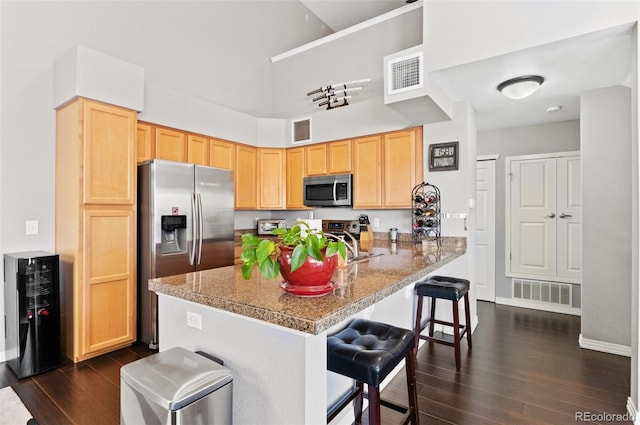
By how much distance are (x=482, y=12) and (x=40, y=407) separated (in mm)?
4150

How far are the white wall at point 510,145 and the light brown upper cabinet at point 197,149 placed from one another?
3.81 meters

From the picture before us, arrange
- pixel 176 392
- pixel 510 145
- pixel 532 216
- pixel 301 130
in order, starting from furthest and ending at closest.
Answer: pixel 301 130 → pixel 510 145 → pixel 532 216 → pixel 176 392

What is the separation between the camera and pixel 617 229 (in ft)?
9.91

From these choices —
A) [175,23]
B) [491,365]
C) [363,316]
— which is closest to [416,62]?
[363,316]

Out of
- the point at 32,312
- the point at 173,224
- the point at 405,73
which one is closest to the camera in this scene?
the point at 32,312

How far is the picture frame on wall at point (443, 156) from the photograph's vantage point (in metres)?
3.51

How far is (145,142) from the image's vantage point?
3500mm

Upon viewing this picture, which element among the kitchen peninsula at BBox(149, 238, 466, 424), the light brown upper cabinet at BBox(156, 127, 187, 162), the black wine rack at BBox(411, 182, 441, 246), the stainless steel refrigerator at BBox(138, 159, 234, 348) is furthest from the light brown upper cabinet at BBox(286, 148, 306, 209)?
the kitchen peninsula at BBox(149, 238, 466, 424)

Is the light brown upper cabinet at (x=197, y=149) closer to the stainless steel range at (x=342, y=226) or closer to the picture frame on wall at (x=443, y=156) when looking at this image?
the stainless steel range at (x=342, y=226)

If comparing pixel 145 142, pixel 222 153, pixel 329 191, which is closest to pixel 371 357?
pixel 329 191

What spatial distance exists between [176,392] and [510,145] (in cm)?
492

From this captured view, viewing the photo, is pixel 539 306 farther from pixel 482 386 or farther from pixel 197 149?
pixel 197 149

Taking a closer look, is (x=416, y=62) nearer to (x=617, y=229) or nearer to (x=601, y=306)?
(x=617, y=229)

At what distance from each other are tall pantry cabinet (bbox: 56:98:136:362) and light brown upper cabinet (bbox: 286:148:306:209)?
2.16m
